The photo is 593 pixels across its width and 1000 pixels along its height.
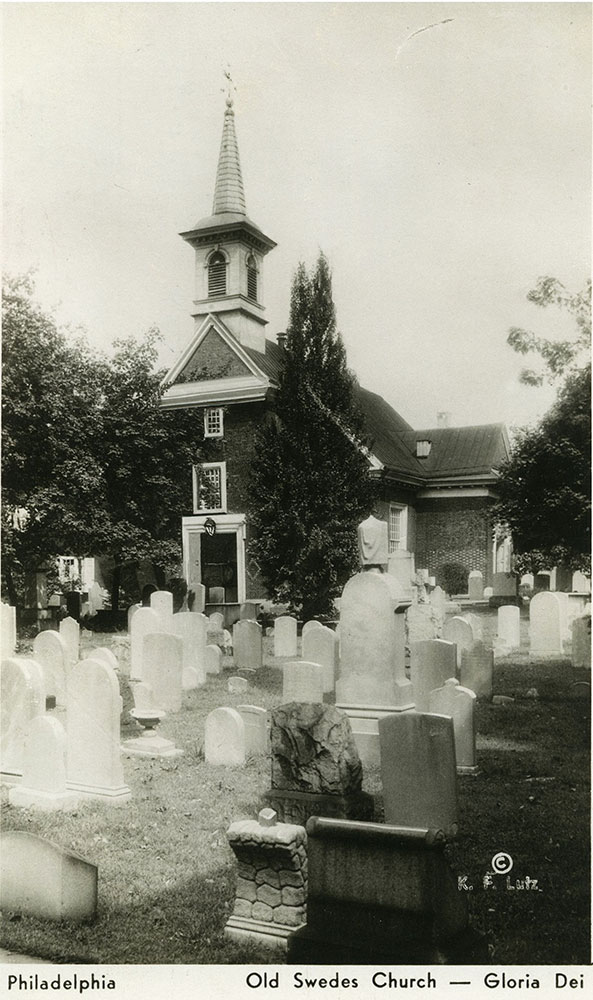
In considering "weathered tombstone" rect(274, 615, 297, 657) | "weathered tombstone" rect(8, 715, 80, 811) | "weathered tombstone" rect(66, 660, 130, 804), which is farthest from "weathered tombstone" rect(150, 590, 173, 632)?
"weathered tombstone" rect(8, 715, 80, 811)

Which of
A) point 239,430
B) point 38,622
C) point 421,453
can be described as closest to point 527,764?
point 421,453

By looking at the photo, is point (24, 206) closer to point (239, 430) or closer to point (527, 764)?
point (239, 430)

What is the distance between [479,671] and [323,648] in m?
1.91

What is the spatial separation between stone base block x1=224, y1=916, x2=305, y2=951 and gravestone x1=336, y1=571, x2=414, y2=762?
3237mm

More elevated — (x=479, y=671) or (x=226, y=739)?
(x=479, y=671)

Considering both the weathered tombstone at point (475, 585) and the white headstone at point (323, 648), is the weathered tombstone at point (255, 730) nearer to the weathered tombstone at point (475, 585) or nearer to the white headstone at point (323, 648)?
the white headstone at point (323, 648)

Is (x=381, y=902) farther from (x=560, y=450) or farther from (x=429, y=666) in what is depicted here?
(x=429, y=666)

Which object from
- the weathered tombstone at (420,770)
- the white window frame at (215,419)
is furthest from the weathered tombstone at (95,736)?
the white window frame at (215,419)

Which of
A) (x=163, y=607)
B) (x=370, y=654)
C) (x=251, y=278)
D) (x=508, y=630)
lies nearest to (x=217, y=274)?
(x=251, y=278)

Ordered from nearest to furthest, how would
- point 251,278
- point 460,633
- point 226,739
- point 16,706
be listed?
point 16,706 → point 226,739 → point 251,278 → point 460,633

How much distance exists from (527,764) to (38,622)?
268 inches

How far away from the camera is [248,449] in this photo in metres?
Answer: 8.91

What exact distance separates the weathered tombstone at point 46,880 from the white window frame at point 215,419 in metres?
4.98

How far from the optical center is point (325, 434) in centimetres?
912
